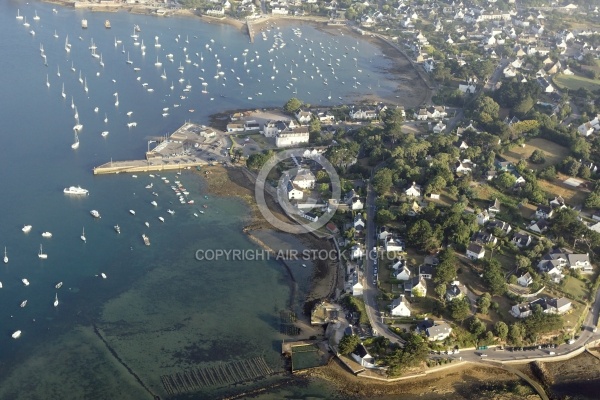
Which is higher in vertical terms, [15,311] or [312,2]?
[312,2]

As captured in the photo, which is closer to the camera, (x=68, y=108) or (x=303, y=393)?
(x=303, y=393)

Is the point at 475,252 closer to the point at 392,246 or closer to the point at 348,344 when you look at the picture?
the point at 392,246

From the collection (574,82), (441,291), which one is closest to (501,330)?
(441,291)

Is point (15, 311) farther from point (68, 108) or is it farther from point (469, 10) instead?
point (469, 10)

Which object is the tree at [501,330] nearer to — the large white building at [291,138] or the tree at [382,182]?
the tree at [382,182]

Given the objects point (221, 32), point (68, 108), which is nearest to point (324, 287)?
point (68, 108)

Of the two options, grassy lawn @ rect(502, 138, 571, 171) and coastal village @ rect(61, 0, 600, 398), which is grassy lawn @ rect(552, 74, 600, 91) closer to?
coastal village @ rect(61, 0, 600, 398)

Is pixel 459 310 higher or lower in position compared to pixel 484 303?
higher
